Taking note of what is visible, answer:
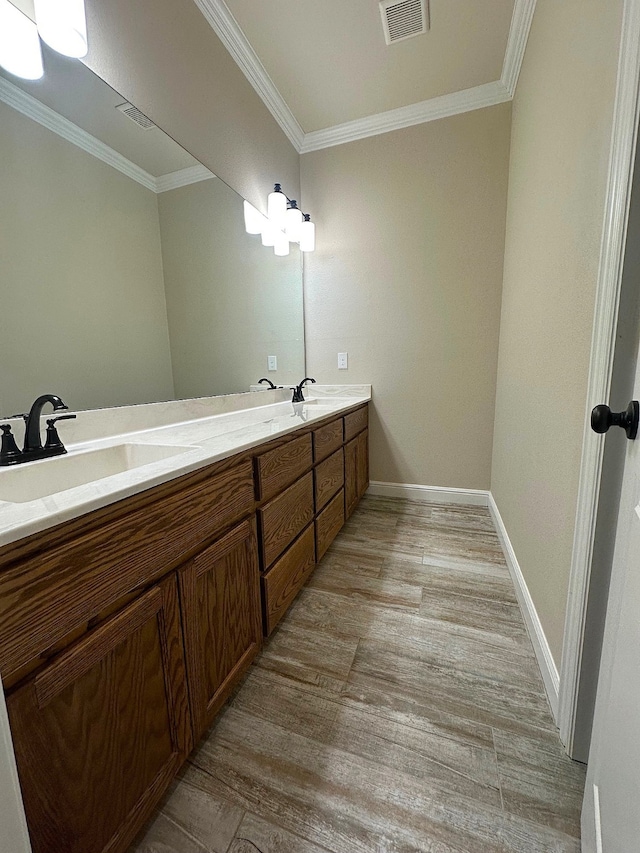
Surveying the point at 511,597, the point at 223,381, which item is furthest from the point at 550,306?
the point at 223,381

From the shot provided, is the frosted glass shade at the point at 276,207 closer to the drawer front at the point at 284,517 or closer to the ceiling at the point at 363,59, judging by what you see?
the ceiling at the point at 363,59

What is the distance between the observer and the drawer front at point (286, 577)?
119 centimetres

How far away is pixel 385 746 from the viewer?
94cm

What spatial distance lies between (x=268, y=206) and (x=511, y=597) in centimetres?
261

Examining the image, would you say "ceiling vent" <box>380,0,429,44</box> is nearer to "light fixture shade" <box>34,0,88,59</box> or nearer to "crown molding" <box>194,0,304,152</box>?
"crown molding" <box>194,0,304,152</box>

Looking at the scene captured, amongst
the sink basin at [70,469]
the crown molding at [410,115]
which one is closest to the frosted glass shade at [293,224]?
the crown molding at [410,115]

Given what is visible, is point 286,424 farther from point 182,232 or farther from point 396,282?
point 396,282

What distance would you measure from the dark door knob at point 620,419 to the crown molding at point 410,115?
250cm

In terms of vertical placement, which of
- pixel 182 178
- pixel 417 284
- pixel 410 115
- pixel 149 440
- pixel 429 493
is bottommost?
pixel 429 493

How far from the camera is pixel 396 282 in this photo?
2432 millimetres

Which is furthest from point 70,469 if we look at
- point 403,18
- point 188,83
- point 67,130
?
point 403,18

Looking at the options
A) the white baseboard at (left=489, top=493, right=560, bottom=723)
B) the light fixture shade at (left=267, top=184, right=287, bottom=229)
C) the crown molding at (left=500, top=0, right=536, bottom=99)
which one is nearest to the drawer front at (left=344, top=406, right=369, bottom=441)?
the white baseboard at (left=489, top=493, right=560, bottom=723)

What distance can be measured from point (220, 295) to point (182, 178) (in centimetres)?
52

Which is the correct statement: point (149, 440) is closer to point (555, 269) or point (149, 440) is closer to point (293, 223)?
point (555, 269)
